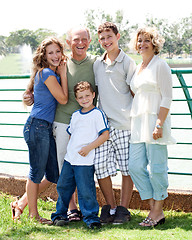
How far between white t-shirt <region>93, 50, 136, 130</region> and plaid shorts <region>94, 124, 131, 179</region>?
0.08 metres

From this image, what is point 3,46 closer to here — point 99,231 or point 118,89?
point 118,89

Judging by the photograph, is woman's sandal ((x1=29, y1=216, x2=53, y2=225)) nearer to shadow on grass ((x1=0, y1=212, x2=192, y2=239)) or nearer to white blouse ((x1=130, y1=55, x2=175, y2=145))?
shadow on grass ((x1=0, y1=212, x2=192, y2=239))

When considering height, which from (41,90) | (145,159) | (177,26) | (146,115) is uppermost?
(177,26)

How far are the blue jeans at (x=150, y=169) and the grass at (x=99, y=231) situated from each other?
0.31 metres

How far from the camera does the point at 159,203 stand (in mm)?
3691

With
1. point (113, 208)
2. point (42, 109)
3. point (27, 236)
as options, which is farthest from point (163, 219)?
point (42, 109)

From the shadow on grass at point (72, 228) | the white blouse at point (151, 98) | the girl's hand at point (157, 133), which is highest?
the white blouse at point (151, 98)

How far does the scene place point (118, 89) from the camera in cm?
380

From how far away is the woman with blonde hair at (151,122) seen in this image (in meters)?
3.50

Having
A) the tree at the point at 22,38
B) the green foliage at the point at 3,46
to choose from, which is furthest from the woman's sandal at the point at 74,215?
the tree at the point at 22,38

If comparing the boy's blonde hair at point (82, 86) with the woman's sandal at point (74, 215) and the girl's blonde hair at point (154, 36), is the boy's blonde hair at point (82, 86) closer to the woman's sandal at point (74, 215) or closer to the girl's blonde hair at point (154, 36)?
the girl's blonde hair at point (154, 36)

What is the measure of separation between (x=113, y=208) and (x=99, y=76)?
1.27 metres

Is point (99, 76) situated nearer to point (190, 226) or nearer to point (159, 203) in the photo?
point (159, 203)

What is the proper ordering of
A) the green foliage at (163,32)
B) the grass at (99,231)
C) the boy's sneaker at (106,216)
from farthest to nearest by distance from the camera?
1. the green foliage at (163,32)
2. the boy's sneaker at (106,216)
3. the grass at (99,231)
